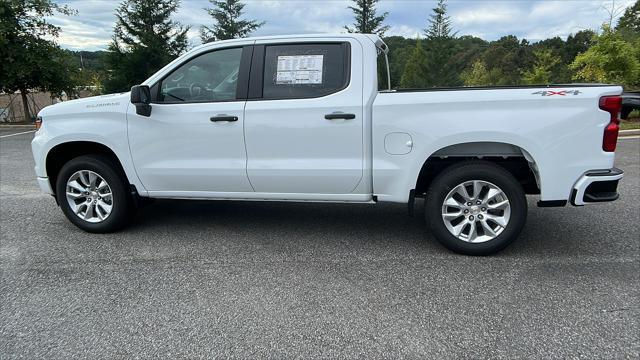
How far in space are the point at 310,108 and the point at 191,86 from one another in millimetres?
1237

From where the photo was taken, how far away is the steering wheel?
4328 millimetres

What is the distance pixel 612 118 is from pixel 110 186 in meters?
4.57

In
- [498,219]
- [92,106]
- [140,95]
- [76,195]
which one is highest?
[140,95]

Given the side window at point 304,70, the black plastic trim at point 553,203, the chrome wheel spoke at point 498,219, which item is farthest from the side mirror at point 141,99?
the black plastic trim at point 553,203

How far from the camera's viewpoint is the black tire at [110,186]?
15.0 ft

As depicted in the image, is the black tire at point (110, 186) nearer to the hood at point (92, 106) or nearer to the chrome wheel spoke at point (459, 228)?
the hood at point (92, 106)

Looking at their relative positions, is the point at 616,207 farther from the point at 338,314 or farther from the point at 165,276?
the point at 165,276

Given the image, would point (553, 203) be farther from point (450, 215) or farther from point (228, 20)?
point (228, 20)

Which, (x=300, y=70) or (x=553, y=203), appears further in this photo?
(x=300, y=70)

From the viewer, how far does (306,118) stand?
399 centimetres

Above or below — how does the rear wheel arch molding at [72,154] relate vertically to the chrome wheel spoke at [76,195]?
above

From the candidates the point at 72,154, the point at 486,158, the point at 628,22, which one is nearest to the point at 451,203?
the point at 486,158

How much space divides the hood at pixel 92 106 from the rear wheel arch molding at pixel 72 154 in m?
0.32

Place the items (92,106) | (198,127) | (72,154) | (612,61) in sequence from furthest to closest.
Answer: (612,61) → (72,154) → (92,106) → (198,127)
